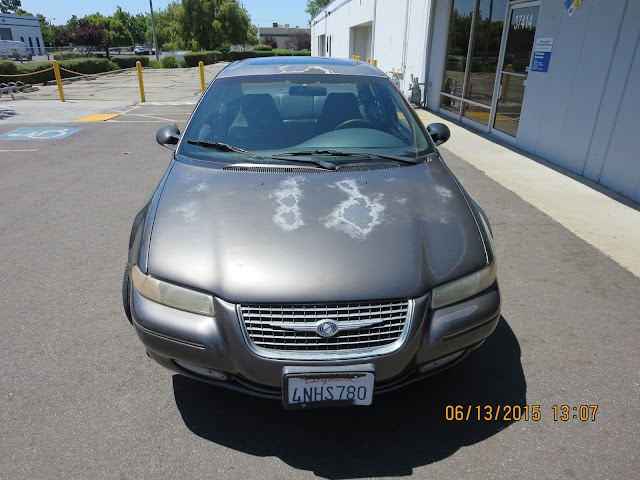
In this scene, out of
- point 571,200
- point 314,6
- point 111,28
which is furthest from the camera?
point 314,6

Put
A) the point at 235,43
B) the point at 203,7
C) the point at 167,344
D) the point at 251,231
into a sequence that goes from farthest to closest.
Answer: the point at 235,43 < the point at 203,7 < the point at 251,231 < the point at 167,344

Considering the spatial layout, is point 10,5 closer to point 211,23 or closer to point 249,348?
point 211,23

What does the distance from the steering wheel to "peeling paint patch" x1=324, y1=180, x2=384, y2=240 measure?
0.84 metres

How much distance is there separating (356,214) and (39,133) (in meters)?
10.2

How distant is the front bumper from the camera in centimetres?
196

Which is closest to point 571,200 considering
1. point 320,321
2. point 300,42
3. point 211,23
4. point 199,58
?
point 320,321

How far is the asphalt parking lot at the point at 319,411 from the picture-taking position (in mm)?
2141

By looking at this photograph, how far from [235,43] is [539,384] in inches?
2545

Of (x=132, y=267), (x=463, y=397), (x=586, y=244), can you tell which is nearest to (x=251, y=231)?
(x=132, y=267)

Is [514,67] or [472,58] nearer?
[514,67]

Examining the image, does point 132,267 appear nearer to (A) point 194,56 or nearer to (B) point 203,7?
(A) point 194,56

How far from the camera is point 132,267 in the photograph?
226cm

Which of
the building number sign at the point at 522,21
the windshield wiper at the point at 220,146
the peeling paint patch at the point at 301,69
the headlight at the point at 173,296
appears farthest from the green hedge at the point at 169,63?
the headlight at the point at 173,296

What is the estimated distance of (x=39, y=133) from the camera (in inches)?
392
